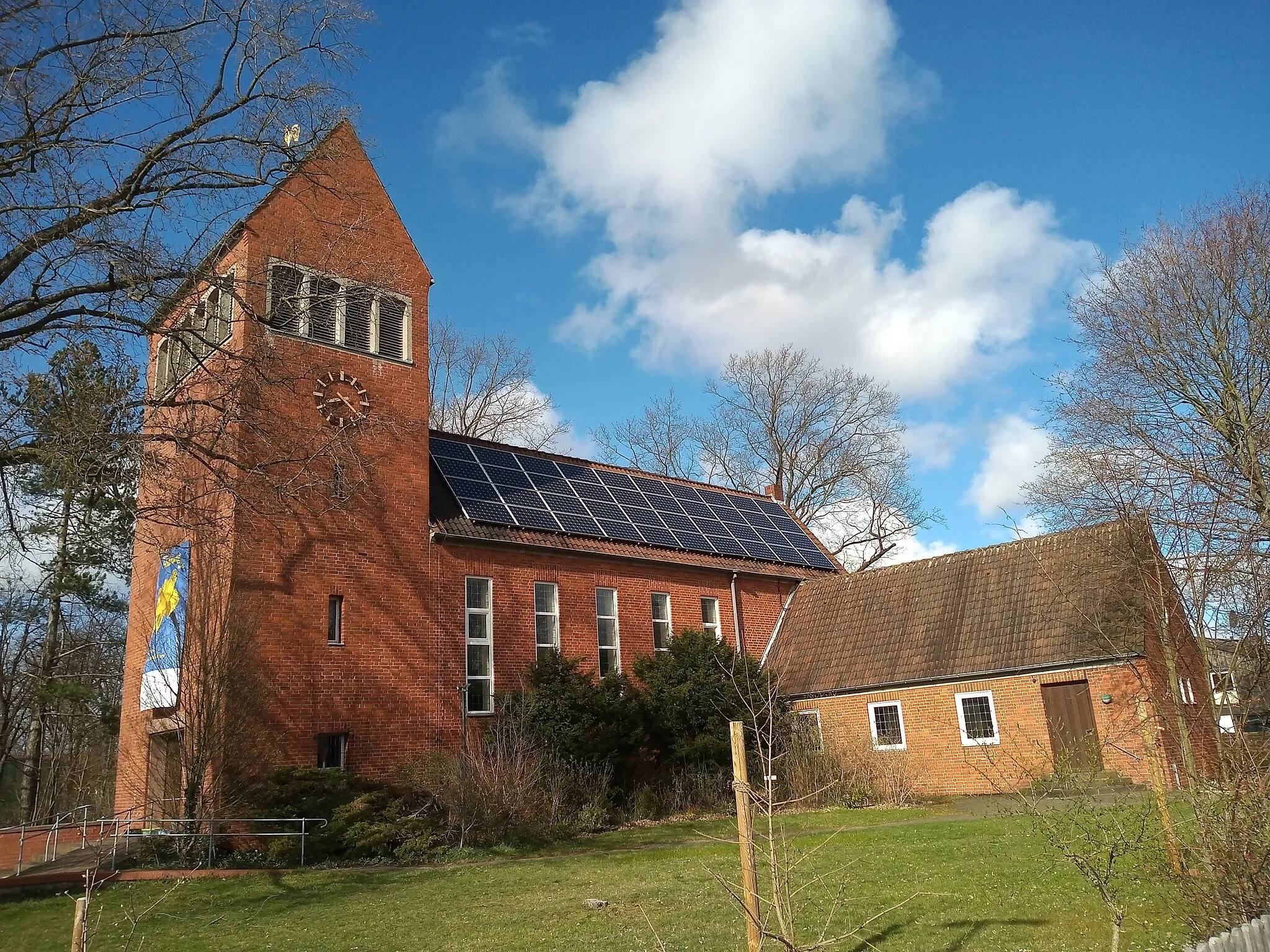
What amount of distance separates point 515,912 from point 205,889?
5.11 metres

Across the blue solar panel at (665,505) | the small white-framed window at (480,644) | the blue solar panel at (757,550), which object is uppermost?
the blue solar panel at (665,505)

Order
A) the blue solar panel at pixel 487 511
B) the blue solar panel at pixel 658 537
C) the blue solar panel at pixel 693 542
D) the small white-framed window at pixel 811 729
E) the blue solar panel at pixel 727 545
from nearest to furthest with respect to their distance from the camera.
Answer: the blue solar panel at pixel 487 511 < the small white-framed window at pixel 811 729 < the blue solar panel at pixel 658 537 < the blue solar panel at pixel 693 542 < the blue solar panel at pixel 727 545

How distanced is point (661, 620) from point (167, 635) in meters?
12.0

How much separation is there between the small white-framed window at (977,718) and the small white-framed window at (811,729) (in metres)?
3.33

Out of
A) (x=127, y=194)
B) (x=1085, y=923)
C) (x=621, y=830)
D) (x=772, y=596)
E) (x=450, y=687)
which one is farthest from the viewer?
(x=772, y=596)

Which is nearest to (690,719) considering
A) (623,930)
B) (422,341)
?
(422,341)

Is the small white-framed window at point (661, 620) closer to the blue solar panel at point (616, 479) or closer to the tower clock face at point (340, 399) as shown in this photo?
the blue solar panel at point (616, 479)

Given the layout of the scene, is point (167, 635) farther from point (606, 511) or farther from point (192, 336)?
point (606, 511)

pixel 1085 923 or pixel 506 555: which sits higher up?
pixel 506 555

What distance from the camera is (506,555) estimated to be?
21.7 m

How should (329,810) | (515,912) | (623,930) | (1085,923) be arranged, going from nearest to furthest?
(1085,923) < (623,930) < (515,912) < (329,810)

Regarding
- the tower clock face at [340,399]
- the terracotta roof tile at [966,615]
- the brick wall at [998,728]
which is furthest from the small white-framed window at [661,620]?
the tower clock face at [340,399]

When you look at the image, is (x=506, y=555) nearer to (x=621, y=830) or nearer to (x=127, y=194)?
(x=621, y=830)

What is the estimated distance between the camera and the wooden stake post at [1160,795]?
7.35 m
